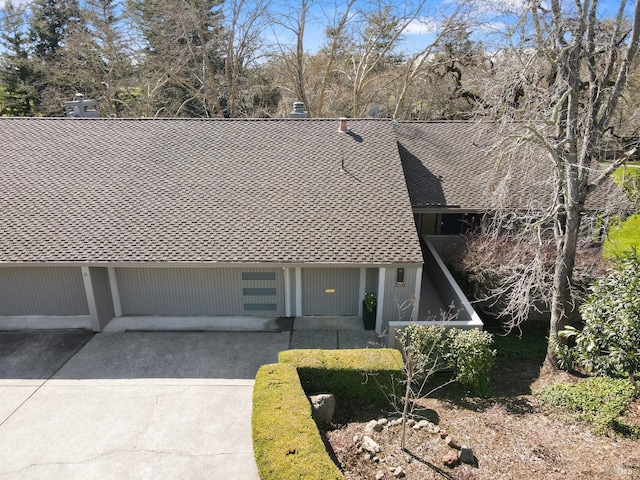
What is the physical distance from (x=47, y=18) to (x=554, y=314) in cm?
3867

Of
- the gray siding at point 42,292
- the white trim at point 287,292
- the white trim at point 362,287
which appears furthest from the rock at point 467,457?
the gray siding at point 42,292

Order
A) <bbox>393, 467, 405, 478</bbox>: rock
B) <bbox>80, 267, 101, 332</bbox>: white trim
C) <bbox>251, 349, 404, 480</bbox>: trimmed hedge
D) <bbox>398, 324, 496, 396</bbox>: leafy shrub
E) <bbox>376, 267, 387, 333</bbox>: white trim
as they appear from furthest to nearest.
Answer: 1. <bbox>80, 267, 101, 332</bbox>: white trim
2. <bbox>376, 267, 387, 333</bbox>: white trim
3. <bbox>398, 324, 496, 396</bbox>: leafy shrub
4. <bbox>393, 467, 405, 478</bbox>: rock
5. <bbox>251, 349, 404, 480</bbox>: trimmed hedge

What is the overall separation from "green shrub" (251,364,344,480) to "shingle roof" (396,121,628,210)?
724 cm

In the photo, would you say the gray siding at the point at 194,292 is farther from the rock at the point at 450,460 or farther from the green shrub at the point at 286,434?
the rock at the point at 450,460

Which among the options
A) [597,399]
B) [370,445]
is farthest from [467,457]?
[597,399]

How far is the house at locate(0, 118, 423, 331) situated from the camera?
10.4 m

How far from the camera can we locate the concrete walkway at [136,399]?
6.96 m

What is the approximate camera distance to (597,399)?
802 centimetres

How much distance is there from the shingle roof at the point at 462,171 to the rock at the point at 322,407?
6.85 m

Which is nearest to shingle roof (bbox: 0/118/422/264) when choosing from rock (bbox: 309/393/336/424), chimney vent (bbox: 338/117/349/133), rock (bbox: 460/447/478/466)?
chimney vent (bbox: 338/117/349/133)

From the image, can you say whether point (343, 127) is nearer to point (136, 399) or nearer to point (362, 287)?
point (362, 287)

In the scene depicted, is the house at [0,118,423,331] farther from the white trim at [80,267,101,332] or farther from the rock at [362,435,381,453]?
the rock at [362,435,381,453]

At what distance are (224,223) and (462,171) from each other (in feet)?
26.9

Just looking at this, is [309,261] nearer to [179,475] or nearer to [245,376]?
[245,376]
